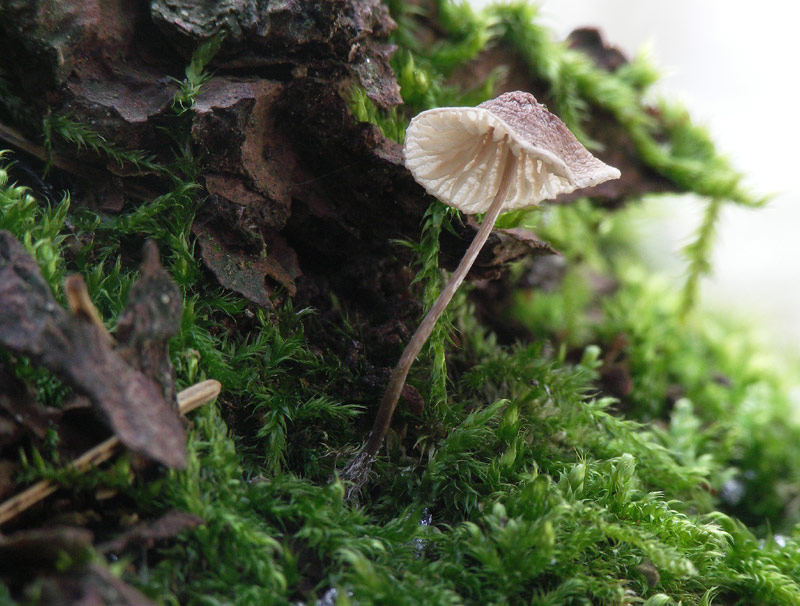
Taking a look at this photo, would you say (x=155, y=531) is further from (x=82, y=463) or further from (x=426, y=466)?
(x=426, y=466)

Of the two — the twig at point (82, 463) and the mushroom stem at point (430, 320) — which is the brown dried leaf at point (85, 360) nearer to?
the twig at point (82, 463)

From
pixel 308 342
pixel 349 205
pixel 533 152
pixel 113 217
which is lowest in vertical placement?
pixel 308 342

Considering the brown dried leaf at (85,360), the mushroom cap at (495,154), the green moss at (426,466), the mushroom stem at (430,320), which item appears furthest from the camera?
the mushroom stem at (430,320)

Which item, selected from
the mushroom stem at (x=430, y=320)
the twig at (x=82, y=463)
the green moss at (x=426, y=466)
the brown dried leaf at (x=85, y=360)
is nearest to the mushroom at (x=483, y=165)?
the mushroom stem at (x=430, y=320)

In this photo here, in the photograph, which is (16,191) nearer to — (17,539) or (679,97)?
(17,539)

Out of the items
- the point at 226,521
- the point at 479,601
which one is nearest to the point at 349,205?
the point at 226,521

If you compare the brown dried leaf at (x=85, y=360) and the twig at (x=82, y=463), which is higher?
the brown dried leaf at (x=85, y=360)
